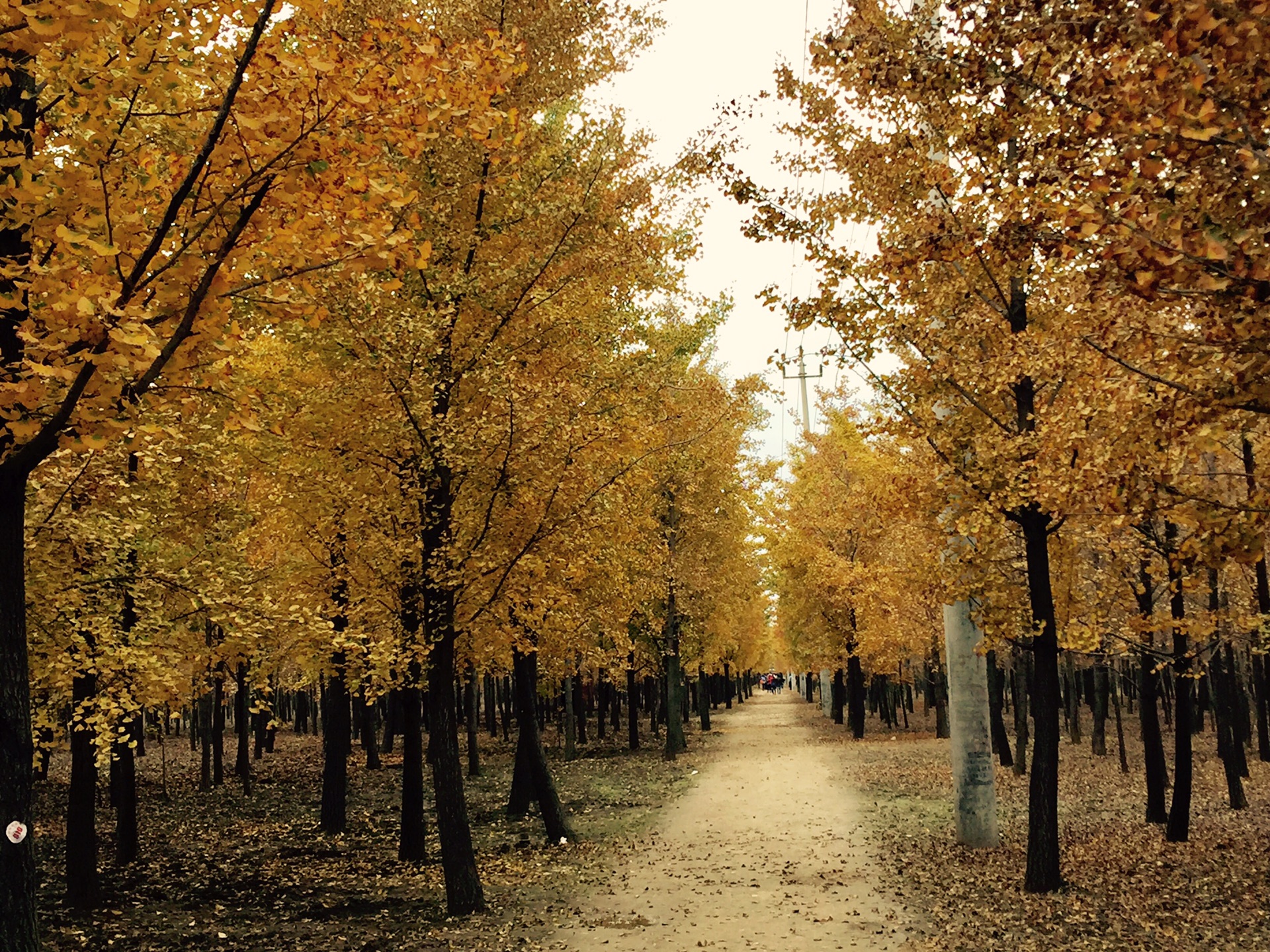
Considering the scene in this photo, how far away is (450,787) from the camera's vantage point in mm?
10188

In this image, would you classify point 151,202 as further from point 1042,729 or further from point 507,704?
point 507,704

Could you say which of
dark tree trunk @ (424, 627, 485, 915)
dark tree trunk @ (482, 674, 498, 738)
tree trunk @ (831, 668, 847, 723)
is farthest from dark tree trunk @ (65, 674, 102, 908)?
tree trunk @ (831, 668, 847, 723)

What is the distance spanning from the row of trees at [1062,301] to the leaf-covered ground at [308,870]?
254 inches

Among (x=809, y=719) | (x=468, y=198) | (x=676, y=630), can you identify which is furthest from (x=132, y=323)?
(x=809, y=719)

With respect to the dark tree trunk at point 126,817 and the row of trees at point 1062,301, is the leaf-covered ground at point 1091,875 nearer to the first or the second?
the row of trees at point 1062,301

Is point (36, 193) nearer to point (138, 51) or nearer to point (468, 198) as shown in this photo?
point (138, 51)

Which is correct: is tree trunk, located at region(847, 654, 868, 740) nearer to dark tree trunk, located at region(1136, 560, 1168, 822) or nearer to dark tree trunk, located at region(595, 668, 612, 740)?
dark tree trunk, located at region(595, 668, 612, 740)

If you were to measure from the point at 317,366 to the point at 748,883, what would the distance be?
9.15 metres

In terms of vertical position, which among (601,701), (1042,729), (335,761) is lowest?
(601,701)

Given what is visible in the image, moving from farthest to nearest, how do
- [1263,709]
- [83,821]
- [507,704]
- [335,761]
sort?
[507,704] < [1263,709] < [335,761] < [83,821]

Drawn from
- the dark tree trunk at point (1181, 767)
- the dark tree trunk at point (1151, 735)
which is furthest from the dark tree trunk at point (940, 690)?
the dark tree trunk at point (1181, 767)

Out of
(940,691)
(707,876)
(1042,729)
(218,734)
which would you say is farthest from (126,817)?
(940,691)

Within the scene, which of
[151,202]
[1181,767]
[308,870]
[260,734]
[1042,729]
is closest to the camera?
[151,202]

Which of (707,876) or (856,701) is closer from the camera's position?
(707,876)
